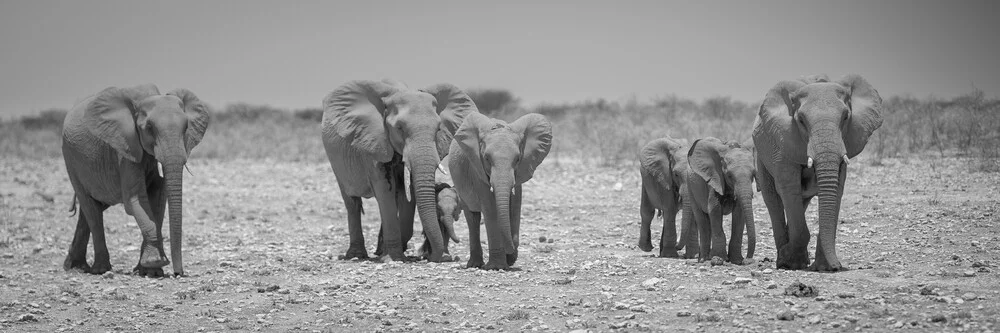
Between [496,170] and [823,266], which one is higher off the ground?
[496,170]

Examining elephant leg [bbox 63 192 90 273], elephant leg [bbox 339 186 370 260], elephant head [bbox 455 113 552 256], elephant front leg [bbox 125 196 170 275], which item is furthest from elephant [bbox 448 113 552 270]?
elephant leg [bbox 63 192 90 273]

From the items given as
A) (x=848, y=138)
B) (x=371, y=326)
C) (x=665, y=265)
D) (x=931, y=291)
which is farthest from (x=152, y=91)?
(x=931, y=291)

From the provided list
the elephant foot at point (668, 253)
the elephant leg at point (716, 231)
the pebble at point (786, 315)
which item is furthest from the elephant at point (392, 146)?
the pebble at point (786, 315)

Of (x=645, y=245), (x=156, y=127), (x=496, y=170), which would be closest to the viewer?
(x=496, y=170)

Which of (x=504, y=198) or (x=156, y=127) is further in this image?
(x=156, y=127)

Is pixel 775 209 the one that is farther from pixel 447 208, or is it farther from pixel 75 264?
pixel 75 264

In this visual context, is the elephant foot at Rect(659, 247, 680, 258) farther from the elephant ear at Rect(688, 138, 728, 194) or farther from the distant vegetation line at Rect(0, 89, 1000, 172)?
the distant vegetation line at Rect(0, 89, 1000, 172)

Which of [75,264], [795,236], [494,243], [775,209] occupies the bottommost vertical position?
[75,264]

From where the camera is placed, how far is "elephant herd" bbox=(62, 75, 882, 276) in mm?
13984

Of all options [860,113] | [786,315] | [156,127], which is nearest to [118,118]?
[156,127]

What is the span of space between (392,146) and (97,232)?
430cm

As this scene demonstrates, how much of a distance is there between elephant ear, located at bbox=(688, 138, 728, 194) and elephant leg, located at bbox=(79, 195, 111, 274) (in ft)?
27.1

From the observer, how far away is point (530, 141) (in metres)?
15.5

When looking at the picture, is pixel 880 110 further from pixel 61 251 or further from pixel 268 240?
pixel 61 251
